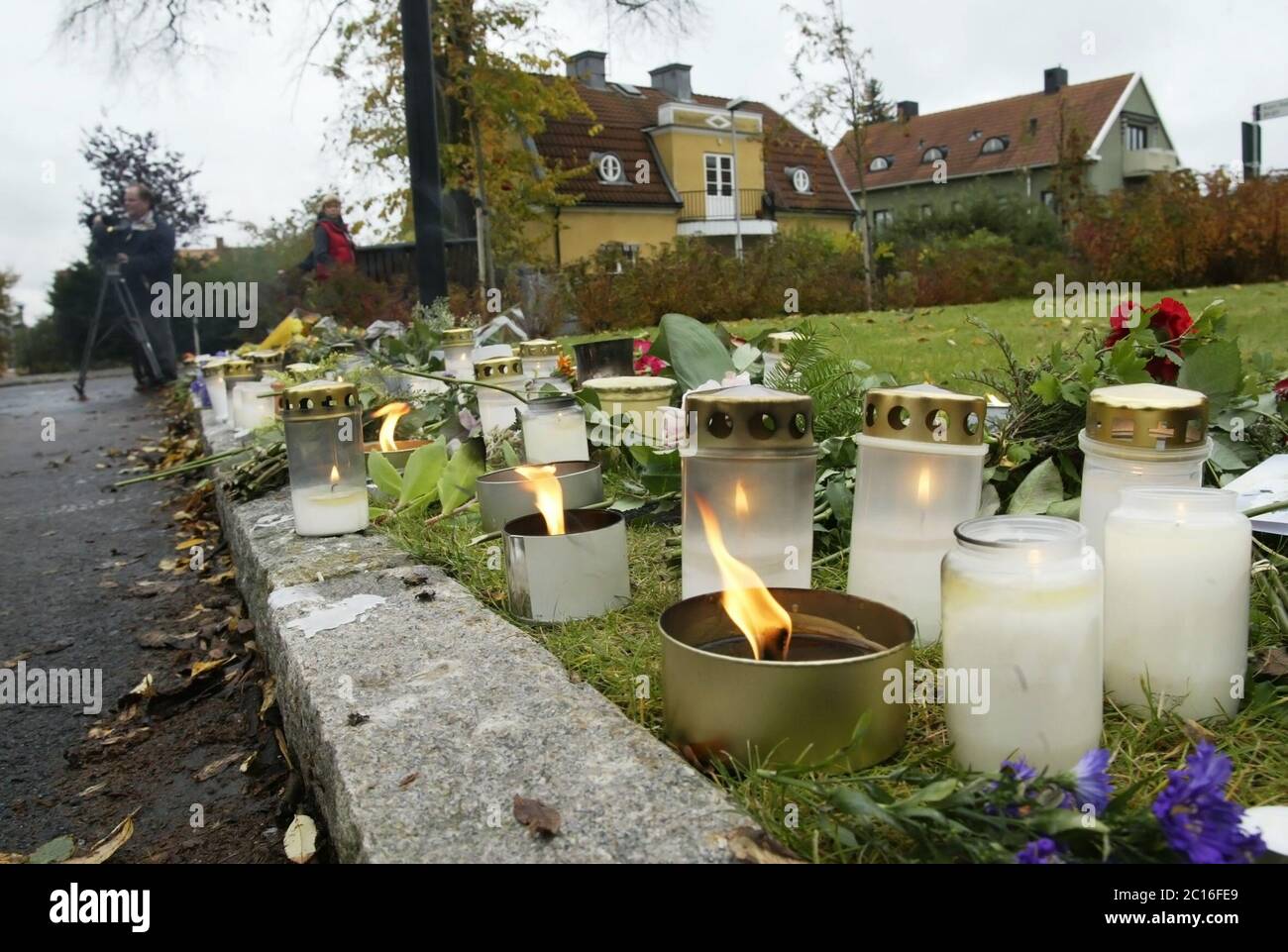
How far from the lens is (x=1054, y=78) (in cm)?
4069

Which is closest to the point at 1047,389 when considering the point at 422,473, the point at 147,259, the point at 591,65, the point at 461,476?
the point at 461,476

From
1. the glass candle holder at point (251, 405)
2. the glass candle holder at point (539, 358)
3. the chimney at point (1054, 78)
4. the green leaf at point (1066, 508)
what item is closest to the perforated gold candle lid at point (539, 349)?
the glass candle holder at point (539, 358)

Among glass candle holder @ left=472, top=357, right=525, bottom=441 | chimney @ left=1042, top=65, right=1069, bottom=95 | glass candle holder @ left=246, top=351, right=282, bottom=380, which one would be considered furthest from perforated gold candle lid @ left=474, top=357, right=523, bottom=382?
chimney @ left=1042, top=65, right=1069, bottom=95

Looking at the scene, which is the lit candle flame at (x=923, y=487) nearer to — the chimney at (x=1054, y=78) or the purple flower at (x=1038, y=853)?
the purple flower at (x=1038, y=853)

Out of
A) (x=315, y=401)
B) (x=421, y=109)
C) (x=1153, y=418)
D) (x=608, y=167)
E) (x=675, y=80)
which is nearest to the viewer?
(x=1153, y=418)

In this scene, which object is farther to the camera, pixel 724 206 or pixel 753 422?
pixel 724 206

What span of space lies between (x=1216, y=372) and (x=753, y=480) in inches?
48.6

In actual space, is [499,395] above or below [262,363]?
below

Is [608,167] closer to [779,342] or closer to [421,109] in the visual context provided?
[421,109]

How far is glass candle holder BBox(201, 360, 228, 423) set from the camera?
17.4 ft

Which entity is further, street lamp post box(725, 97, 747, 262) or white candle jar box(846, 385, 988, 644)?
street lamp post box(725, 97, 747, 262)

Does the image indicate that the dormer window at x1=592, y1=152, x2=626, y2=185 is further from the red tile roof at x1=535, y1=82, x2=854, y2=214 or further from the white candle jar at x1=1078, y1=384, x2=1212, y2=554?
the white candle jar at x1=1078, y1=384, x2=1212, y2=554
